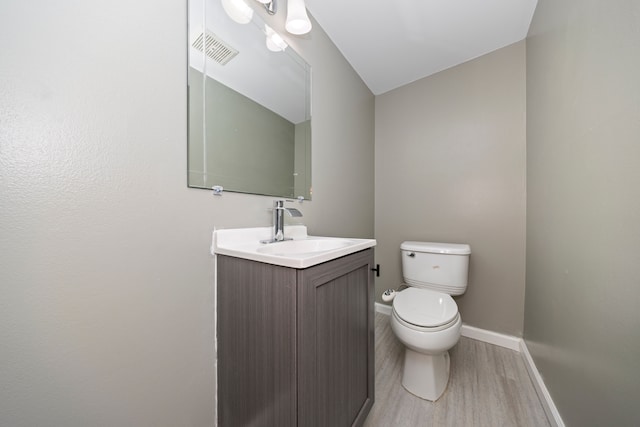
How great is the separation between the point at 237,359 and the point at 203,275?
1.03 feet

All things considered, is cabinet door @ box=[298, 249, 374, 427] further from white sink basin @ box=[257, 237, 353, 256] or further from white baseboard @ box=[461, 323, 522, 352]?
white baseboard @ box=[461, 323, 522, 352]

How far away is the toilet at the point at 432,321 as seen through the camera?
1104mm

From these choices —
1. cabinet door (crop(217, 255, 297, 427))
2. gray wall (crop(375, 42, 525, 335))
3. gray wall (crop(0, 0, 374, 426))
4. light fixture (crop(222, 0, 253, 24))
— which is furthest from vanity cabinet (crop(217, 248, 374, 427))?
gray wall (crop(375, 42, 525, 335))

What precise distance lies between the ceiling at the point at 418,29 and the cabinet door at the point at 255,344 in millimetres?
1544

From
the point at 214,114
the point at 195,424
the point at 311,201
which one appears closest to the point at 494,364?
the point at 311,201

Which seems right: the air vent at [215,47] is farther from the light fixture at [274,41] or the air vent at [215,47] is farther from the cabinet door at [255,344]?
the cabinet door at [255,344]

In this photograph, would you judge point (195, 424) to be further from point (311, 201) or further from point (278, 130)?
point (278, 130)

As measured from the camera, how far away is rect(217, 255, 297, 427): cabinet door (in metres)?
0.61

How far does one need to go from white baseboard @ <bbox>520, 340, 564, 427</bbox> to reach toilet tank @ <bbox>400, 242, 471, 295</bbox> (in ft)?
1.60

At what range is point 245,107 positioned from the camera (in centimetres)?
98

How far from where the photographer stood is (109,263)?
575mm

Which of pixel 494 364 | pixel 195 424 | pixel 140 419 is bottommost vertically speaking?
pixel 494 364

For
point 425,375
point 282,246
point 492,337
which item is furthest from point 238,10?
point 492,337

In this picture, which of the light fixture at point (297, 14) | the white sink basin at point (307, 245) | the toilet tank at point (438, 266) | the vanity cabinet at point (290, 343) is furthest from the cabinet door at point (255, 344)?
the toilet tank at point (438, 266)
